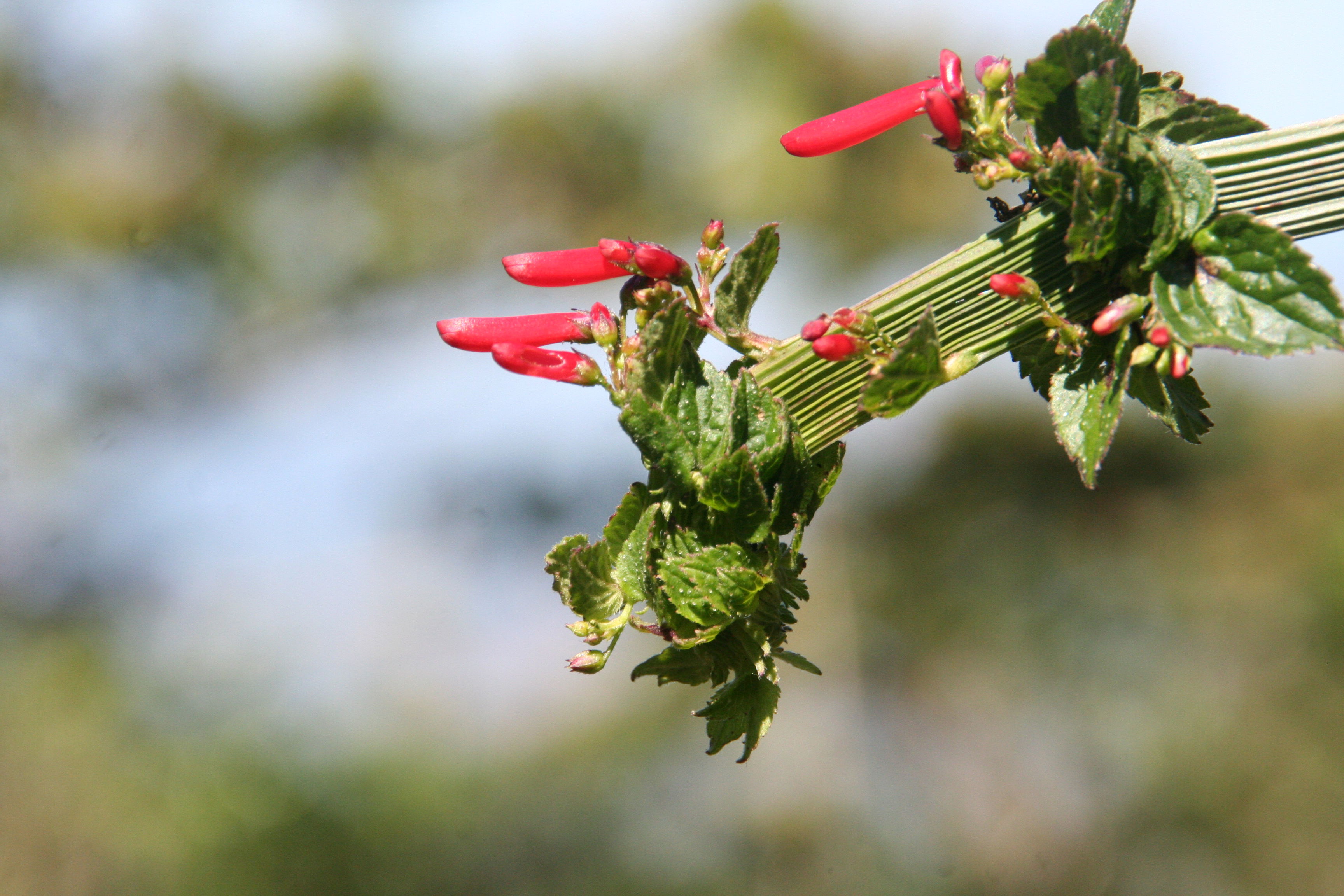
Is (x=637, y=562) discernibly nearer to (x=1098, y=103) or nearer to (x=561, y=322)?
(x=561, y=322)

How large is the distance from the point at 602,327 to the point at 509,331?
4 cm

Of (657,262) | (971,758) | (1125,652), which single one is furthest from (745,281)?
(971,758)

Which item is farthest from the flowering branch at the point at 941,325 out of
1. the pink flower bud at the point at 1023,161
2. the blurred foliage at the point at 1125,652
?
the blurred foliage at the point at 1125,652

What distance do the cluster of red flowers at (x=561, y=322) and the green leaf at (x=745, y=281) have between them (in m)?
0.02

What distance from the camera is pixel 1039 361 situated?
278 millimetres

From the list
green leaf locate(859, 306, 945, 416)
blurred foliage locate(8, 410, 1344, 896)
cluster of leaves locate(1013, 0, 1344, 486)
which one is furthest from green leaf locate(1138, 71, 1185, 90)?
blurred foliage locate(8, 410, 1344, 896)

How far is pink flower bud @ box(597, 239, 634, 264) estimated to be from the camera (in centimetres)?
28

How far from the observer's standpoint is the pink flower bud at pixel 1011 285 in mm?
245

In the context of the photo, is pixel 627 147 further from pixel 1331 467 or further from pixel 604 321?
pixel 604 321

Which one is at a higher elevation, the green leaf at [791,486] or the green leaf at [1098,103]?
the green leaf at [1098,103]

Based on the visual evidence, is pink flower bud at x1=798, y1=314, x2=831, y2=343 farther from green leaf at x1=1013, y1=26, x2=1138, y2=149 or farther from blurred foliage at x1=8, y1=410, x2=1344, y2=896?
blurred foliage at x1=8, y1=410, x2=1344, y2=896

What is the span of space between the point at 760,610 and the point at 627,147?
3273mm

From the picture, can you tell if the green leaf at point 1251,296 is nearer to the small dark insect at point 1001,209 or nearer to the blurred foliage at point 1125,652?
the small dark insect at point 1001,209

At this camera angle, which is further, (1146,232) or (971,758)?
(971,758)
